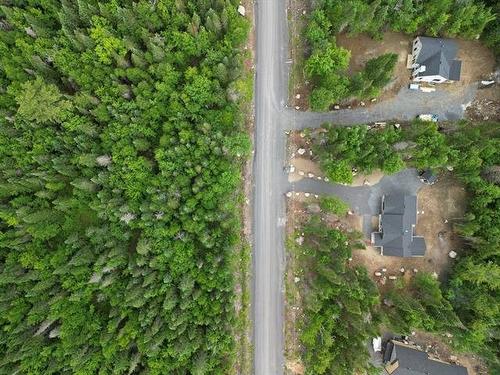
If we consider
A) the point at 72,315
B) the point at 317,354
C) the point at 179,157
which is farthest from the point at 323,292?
the point at 72,315

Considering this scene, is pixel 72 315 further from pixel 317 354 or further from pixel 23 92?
pixel 317 354

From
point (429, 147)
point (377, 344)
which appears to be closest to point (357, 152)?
point (429, 147)

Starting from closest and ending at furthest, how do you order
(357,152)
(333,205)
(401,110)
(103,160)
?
(103,160)
(357,152)
(333,205)
(401,110)

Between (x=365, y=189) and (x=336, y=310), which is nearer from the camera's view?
(x=336, y=310)

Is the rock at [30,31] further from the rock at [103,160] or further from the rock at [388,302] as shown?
the rock at [388,302]

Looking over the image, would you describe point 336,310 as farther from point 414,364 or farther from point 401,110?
point 401,110

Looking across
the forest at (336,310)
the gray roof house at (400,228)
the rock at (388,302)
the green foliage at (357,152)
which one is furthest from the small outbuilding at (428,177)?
the rock at (388,302)
